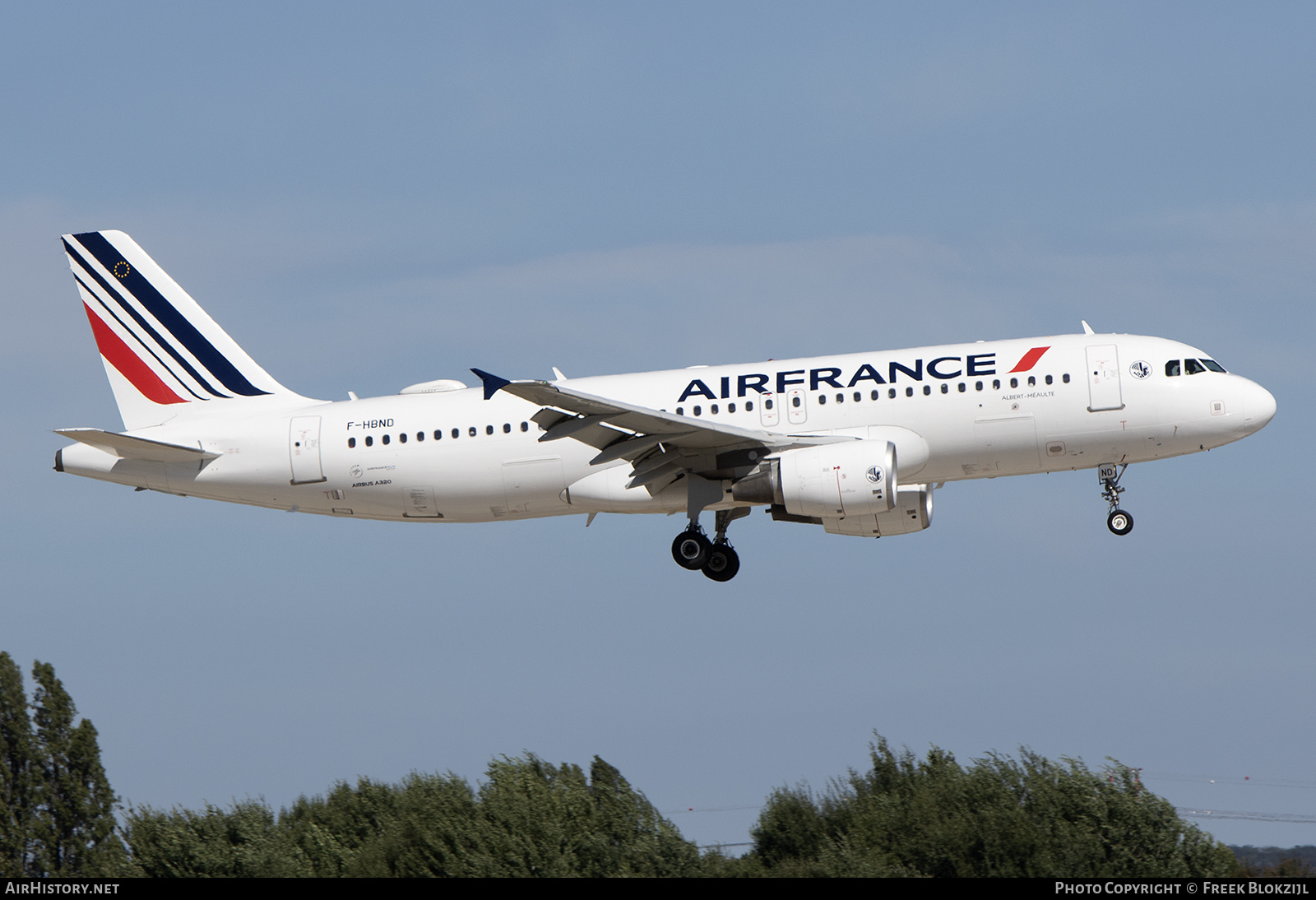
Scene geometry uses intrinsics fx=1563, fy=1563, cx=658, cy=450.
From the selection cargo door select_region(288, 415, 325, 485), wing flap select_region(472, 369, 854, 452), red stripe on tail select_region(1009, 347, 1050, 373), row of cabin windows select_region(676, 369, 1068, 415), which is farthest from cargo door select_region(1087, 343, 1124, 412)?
cargo door select_region(288, 415, 325, 485)

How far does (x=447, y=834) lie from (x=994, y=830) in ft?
57.5

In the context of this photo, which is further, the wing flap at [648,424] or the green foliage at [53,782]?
the green foliage at [53,782]

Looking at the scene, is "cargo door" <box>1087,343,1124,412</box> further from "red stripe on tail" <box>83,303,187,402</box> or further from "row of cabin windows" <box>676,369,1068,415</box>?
"red stripe on tail" <box>83,303,187,402</box>

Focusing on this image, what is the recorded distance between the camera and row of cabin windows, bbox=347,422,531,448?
3762 centimetres

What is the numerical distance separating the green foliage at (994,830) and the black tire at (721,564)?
1197 cm

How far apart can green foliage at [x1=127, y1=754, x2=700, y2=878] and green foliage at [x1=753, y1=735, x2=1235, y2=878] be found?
17.3ft

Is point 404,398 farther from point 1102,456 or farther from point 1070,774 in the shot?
point 1070,774

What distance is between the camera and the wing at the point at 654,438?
110 ft

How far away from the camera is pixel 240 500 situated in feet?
130

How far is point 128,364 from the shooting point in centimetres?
4216

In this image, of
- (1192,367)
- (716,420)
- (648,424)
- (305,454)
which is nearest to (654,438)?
(648,424)

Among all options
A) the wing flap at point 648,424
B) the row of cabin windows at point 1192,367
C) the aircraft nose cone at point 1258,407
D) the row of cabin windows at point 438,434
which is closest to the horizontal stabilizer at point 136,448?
the row of cabin windows at point 438,434

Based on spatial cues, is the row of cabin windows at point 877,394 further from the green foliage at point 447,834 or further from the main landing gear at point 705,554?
the green foliage at point 447,834

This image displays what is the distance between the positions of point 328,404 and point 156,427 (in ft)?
15.4
